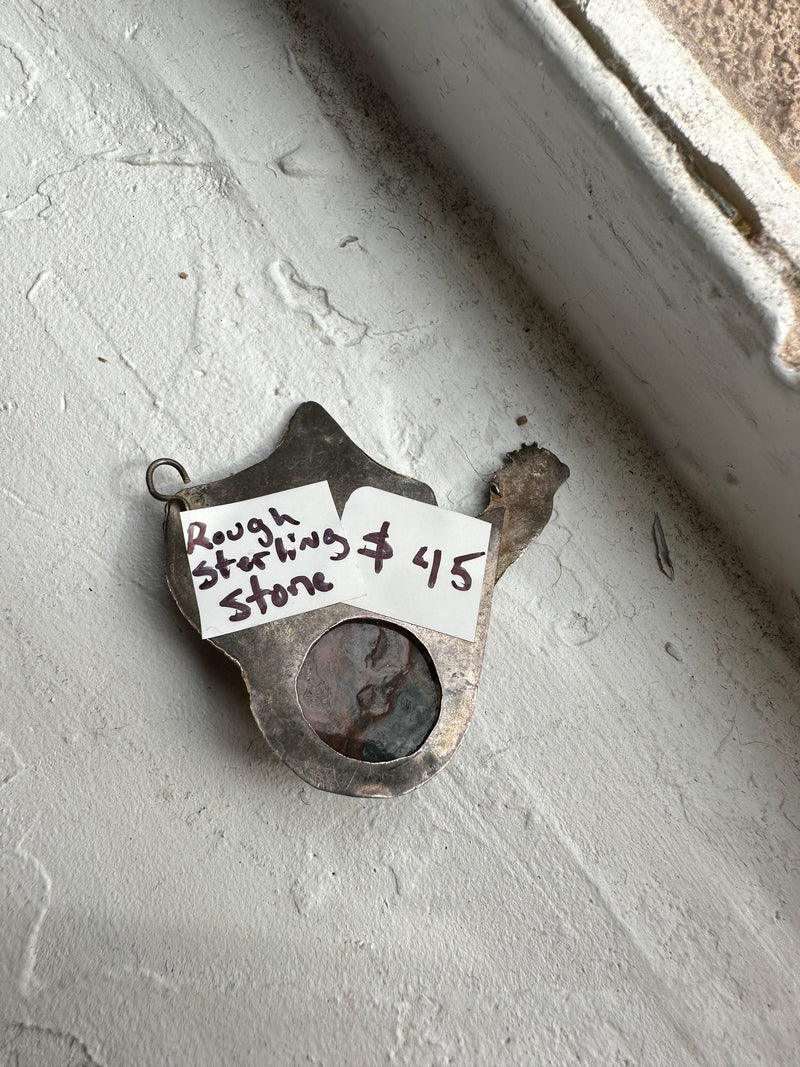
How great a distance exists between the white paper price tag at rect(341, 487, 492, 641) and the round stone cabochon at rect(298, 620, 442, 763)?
29mm

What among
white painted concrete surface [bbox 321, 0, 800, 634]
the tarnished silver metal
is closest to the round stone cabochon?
the tarnished silver metal

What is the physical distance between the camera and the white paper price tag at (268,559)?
2.27 feet

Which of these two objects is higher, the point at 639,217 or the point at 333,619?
the point at 639,217

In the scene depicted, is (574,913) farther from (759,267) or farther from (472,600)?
(759,267)

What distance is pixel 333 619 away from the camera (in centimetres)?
70

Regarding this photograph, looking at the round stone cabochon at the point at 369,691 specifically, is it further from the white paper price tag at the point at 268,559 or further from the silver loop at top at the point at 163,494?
the silver loop at top at the point at 163,494

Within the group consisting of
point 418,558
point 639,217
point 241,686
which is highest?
point 639,217

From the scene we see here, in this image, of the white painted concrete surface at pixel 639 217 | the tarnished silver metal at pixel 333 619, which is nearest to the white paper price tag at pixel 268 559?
the tarnished silver metal at pixel 333 619

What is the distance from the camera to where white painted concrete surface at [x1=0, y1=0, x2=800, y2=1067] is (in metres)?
0.65

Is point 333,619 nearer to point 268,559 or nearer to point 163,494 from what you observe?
point 268,559

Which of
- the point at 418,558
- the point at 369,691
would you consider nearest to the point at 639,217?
the point at 418,558

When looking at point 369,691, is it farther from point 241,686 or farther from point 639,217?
point 639,217

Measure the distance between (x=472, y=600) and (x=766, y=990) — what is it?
41 centimetres

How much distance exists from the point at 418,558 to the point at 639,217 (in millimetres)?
353
